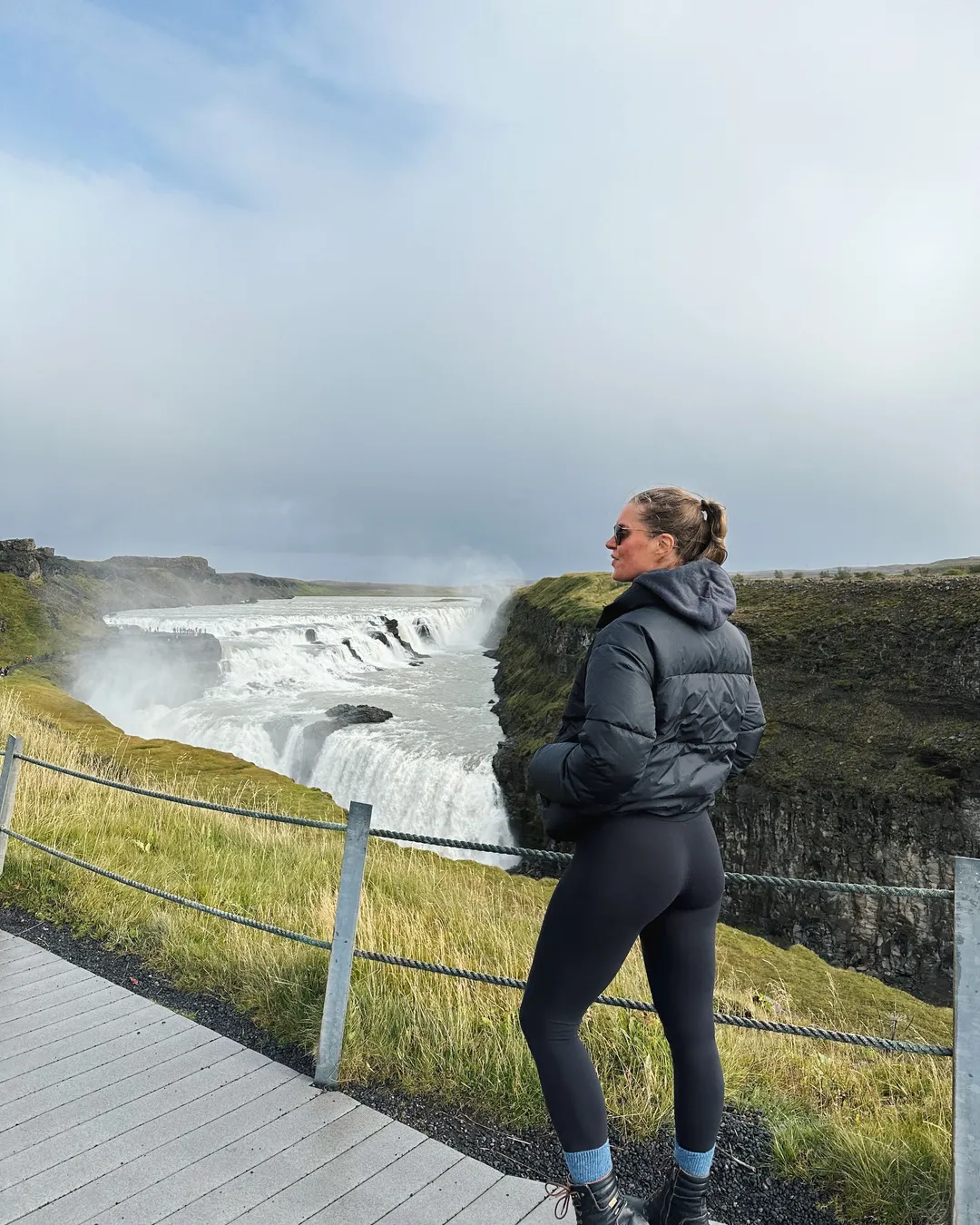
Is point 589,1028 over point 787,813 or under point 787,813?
over

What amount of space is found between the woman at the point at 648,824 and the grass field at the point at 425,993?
116cm

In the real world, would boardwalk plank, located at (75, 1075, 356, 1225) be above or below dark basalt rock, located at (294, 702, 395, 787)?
above

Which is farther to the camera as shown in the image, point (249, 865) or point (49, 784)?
point (49, 784)

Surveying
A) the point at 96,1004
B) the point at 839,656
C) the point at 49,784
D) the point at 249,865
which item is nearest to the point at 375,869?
the point at 249,865

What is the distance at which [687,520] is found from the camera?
2426 mm

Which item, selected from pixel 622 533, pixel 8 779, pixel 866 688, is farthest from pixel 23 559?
pixel 622 533

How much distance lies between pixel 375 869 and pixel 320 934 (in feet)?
16.4

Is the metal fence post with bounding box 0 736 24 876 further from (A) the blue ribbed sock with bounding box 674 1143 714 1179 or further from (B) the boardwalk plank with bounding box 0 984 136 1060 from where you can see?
(A) the blue ribbed sock with bounding box 674 1143 714 1179

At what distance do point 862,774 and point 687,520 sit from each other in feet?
75.3

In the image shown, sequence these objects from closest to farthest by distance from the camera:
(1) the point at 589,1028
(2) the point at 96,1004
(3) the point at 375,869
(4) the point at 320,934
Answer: (1) the point at 589,1028, (2) the point at 96,1004, (4) the point at 320,934, (3) the point at 375,869

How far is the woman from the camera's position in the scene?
215 cm

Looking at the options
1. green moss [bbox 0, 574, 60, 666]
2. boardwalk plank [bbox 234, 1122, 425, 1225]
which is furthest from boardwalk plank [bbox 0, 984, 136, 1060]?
green moss [bbox 0, 574, 60, 666]

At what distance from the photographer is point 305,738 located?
31297 mm

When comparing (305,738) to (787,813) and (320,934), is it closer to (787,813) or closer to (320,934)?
(787,813)
